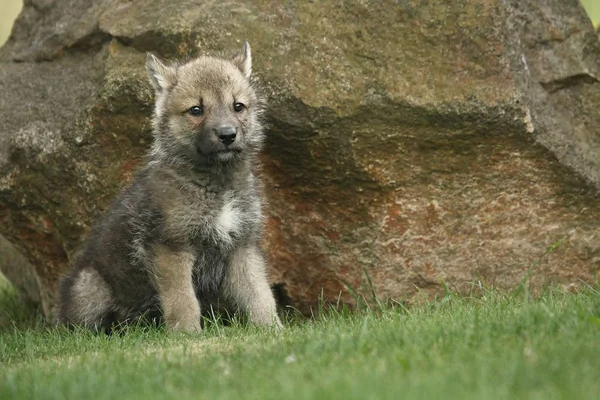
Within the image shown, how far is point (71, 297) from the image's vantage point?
7383 millimetres

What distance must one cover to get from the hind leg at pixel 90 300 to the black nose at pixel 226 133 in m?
1.48

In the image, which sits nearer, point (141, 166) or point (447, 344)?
point (447, 344)

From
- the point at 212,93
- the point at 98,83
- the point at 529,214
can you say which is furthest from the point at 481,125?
the point at 98,83

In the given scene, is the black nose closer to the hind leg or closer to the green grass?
the green grass

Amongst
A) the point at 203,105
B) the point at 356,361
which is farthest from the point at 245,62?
the point at 356,361

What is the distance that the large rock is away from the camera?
7.19 meters

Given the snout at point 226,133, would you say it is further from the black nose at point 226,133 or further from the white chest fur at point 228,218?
the white chest fur at point 228,218

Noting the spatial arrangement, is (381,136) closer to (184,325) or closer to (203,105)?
(203,105)

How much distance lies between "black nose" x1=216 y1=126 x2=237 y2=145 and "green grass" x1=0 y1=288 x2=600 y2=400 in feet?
4.52

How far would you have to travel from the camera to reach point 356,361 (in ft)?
15.2

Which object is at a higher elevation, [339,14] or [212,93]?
[339,14]

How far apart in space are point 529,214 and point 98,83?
11.3 ft

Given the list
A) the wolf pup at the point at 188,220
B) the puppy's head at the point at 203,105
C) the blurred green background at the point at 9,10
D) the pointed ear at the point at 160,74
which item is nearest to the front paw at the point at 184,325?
the wolf pup at the point at 188,220

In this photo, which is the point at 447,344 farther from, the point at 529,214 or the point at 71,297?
the point at 71,297
